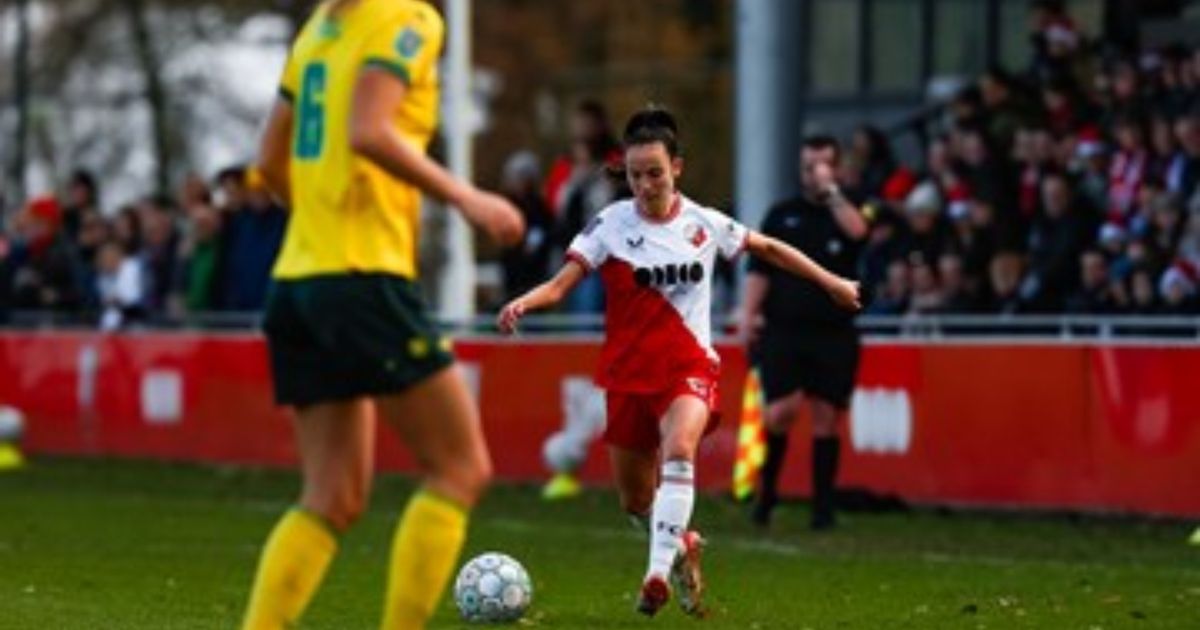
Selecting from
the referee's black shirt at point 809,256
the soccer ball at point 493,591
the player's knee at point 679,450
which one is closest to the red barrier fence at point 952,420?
the referee's black shirt at point 809,256

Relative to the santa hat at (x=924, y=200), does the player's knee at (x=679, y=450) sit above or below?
below

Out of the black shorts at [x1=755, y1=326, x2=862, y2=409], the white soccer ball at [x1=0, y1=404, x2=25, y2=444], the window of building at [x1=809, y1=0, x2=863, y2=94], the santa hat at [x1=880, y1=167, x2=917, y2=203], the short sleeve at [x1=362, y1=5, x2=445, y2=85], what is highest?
the short sleeve at [x1=362, y1=5, x2=445, y2=85]

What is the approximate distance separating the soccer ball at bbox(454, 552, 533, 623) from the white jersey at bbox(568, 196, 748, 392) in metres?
1.11

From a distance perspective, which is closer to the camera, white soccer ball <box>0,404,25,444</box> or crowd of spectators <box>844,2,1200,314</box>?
crowd of spectators <box>844,2,1200,314</box>

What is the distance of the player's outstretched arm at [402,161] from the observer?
970 cm

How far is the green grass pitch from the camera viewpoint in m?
14.1

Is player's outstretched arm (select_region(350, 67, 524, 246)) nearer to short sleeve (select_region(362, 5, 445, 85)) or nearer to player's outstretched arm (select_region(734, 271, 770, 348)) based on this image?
short sleeve (select_region(362, 5, 445, 85))

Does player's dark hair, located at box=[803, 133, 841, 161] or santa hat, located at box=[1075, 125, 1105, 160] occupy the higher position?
player's dark hair, located at box=[803, 133, 841, 161]

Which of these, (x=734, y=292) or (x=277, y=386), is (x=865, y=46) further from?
(x=277, y=386)

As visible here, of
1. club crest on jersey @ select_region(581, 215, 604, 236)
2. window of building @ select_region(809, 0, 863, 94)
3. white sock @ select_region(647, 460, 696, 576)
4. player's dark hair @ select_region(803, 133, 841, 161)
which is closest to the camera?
white sock @ select_region(647, 460, 696, 576)

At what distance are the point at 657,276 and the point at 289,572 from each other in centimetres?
464

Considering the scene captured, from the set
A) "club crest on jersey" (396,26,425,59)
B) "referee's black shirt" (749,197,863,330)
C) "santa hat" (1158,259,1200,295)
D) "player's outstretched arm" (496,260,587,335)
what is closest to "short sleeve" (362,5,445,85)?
"club crest on jersey" (396,26,425,59)

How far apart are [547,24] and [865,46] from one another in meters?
28.6

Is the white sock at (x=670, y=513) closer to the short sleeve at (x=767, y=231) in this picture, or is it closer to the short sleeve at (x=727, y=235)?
→ the short sleeve at (x=727, y=235)
